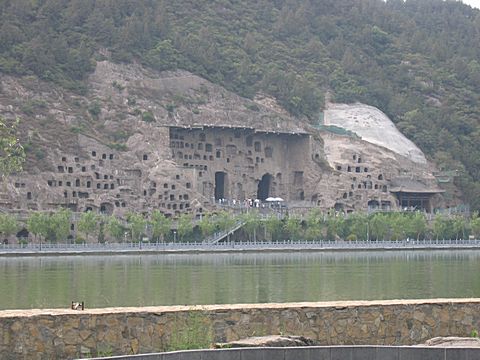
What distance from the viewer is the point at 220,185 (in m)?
115

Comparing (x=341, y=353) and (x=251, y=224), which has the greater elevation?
(x=251, y=224)

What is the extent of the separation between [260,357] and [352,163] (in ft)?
333

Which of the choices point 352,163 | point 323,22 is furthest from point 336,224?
point 323,22

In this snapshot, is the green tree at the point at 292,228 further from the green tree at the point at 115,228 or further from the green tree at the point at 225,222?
the green tree at the point at 115,228

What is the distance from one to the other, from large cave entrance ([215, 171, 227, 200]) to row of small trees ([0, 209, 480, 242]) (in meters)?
11.0

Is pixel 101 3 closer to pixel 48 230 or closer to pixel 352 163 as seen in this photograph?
pixel 352 163

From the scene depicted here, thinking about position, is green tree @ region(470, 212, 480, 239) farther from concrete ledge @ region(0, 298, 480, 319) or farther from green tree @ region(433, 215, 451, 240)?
concrete ledge @ region(0, 298, 480, 319)

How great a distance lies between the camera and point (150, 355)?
14008 mm

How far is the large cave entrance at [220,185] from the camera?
11388 centimetres

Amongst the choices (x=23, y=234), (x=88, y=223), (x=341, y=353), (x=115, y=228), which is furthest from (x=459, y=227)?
(x=341, y=353)

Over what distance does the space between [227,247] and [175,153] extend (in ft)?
68.6

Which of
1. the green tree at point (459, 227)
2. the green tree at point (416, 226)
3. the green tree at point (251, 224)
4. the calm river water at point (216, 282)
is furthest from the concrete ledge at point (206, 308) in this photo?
the green tree at point (459, 227)

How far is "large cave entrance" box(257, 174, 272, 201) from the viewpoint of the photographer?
118 m

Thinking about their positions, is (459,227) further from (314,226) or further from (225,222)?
(225,222)
